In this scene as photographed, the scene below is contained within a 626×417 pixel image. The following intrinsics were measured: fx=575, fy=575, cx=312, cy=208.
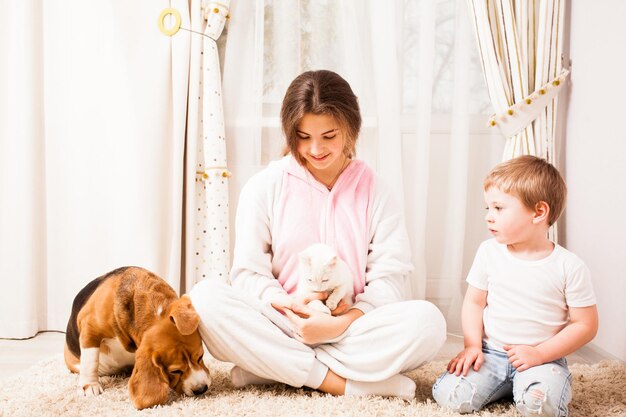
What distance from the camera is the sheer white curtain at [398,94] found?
244cm

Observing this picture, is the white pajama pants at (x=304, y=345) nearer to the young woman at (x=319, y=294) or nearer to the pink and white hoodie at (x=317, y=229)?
the young woman at (x=319, y=294)

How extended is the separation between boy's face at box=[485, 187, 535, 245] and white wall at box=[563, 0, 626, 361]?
0.67m

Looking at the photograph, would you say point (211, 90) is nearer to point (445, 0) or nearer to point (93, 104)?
point (93, 104)

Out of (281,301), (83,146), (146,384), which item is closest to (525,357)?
(281,301)

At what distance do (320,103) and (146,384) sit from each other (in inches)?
34.8

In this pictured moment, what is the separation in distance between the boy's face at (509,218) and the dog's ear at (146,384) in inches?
38.7

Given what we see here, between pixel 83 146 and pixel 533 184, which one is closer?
pixel 533 184

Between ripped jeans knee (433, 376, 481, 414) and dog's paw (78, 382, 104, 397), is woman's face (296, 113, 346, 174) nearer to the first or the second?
ripped jeans knee (433, 376, 481, 414)

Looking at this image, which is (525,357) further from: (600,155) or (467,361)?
(600,155)

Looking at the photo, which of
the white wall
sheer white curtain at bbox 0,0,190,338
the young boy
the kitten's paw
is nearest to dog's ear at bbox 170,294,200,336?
the kitten's paw

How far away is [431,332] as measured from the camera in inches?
61.6

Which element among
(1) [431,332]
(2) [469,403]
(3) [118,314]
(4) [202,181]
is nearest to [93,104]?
(4) [202,181]

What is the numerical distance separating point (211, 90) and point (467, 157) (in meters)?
1.13

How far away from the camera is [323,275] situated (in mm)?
1581
